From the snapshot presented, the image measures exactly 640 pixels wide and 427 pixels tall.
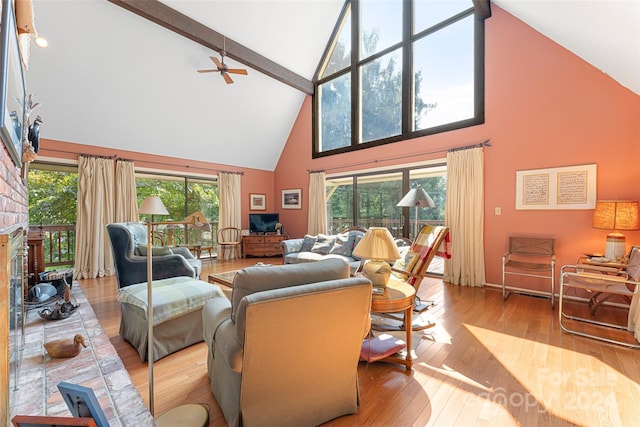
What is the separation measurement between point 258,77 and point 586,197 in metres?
5.51

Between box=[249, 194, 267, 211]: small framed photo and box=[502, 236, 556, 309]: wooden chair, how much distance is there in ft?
17.7

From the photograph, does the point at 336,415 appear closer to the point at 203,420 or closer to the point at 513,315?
the point at 203,420

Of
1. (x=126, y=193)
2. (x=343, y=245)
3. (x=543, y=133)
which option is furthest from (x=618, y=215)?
(x=126, y=193)

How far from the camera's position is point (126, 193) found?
4.88 metres

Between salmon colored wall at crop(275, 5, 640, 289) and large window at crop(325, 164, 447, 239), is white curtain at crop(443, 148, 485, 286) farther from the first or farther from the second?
large window at crop(325, 164, 447, 239)

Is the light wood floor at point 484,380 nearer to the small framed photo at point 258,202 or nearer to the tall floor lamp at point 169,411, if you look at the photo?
the tall floor lamp at point 169,411

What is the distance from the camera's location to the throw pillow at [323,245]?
4.67m

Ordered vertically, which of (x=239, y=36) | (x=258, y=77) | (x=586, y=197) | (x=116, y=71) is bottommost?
(x=586, y=197)

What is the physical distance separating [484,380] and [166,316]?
230 cm

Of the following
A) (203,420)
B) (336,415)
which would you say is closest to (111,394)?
(203,420)

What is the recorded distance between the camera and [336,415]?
4.79ft

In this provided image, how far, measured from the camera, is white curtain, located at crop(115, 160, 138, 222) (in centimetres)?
479

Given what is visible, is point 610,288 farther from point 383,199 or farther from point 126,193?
point 126,193

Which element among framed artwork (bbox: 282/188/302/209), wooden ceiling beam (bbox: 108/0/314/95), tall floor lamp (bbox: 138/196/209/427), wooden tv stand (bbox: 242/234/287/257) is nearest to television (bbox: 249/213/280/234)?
wooden tv stand (bbox: 242/234/287/257)
